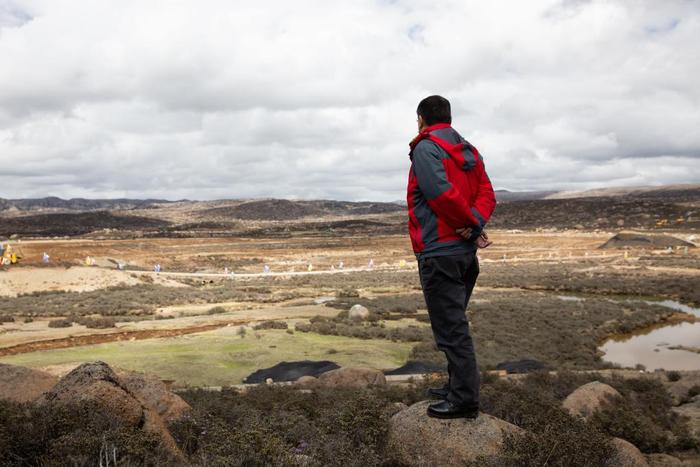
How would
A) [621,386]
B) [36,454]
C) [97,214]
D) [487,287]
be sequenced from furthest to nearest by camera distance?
1. [97,214]
2. [487,287]
3. [621,386]
4. [36,454]

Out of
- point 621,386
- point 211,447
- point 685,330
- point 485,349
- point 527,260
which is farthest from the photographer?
point 527,260

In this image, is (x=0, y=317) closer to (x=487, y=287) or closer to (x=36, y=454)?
(x=36, y=454)

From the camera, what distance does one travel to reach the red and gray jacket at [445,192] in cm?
406

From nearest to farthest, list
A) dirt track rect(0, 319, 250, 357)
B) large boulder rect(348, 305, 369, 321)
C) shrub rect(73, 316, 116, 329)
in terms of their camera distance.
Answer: dirt track rect(0, 319, 250, 357) < shrub rect(73, 316, 116, 329) < large boulder rect(348, 305, 369, 321)

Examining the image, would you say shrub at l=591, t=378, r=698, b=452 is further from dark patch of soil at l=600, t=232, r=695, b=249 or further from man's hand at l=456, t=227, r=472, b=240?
dark patch of soil at l=600, t=232, r=695, b=249

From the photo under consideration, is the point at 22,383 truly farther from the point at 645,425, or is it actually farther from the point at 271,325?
the point at 271,325

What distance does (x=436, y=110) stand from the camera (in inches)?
176

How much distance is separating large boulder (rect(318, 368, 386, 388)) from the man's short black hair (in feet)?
19.8

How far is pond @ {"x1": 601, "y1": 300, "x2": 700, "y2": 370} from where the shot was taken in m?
17.6

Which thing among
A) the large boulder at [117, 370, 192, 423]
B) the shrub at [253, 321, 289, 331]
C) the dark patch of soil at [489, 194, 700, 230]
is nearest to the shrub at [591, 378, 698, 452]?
the large boulder at [117, 370, 192, 423]

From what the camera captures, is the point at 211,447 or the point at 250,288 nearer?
the point at 211,447

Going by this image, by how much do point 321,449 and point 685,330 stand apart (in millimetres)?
24451

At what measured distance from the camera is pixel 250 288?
37.3 meters

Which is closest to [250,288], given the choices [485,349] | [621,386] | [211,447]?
[485,349]
